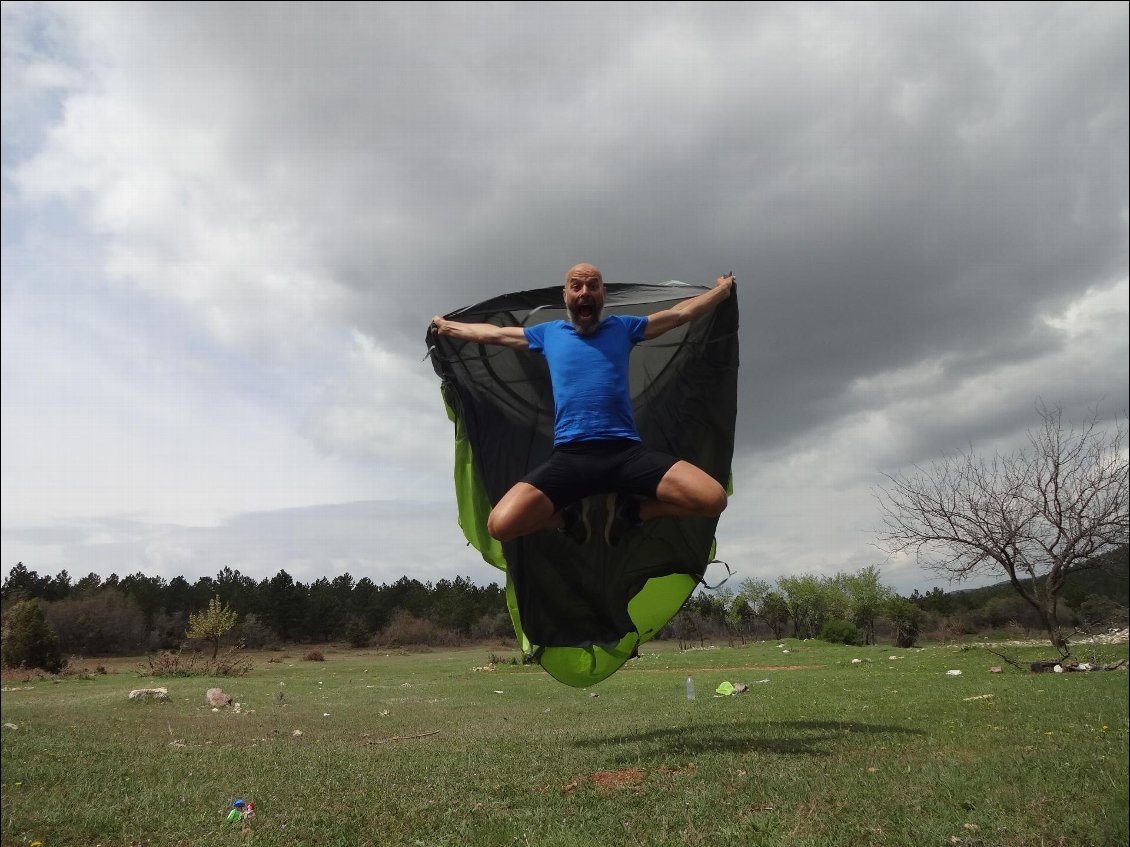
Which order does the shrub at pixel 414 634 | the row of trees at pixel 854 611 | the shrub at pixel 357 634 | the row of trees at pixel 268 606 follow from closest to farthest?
the row of trees at pixel 268 606 → the row of trees at pixel 854 611 → the shrub at pixel 357 634 → the shrub at pixel 414 634

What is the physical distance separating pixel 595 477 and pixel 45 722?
13169mm

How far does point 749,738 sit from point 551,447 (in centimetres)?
386

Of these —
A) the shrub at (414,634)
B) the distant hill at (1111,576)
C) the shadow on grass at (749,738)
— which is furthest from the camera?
the shrub at (414,634)

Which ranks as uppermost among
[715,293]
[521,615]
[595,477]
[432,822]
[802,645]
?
[715,293]

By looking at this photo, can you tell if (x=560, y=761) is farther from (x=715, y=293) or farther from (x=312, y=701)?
(x=312, y=701)

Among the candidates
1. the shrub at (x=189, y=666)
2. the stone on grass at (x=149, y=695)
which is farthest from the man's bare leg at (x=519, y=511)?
the shrub at (x=189, y=666)

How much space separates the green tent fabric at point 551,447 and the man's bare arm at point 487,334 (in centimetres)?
47

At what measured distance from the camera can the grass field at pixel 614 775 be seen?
463cm

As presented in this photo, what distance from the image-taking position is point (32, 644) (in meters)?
31.9

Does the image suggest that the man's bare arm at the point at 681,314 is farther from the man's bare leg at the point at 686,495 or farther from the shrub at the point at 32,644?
the shrub at the point at 32,644

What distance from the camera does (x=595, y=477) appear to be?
5.50 m

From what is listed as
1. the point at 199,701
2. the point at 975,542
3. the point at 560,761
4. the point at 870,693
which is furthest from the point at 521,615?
the point at 975,542

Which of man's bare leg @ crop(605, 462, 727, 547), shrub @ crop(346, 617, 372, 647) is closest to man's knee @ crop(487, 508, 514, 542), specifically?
man's bare leg @ crop(605, 462, 727, 547)

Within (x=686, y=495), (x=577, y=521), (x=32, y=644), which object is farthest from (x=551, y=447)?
(x=32, y=644)
